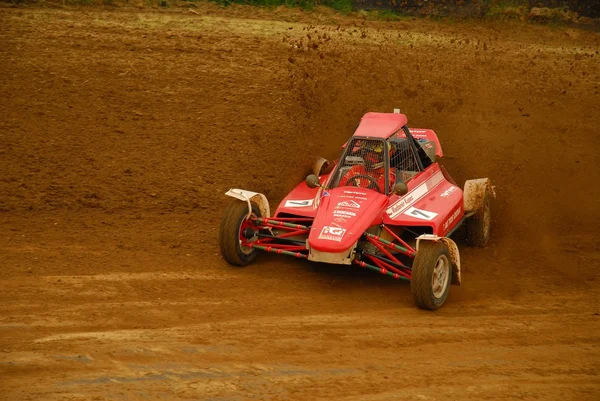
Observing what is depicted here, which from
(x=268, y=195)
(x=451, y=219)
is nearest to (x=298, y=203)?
(x=451, y=219)

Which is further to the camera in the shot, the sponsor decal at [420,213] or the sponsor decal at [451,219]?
the sponsor decal at [451,219]

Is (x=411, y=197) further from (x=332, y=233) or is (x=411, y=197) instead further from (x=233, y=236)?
(x=233, y=236)

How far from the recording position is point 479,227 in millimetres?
10312

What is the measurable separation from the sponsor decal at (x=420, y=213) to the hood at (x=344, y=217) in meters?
0.34

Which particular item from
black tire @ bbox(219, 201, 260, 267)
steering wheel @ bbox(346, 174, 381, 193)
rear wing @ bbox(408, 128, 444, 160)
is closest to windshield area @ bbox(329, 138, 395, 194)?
steering wheel @ bbox(346, 174, 381, 193)

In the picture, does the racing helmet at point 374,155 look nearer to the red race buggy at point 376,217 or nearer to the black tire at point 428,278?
the red race buggy at point 376,217

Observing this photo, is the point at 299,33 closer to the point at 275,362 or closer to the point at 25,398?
the point at 275,362

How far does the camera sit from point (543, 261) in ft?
33.1

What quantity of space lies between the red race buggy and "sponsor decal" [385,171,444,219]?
0.04ft

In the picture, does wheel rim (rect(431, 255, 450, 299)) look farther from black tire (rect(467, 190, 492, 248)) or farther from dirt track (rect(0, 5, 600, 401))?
black tire (rect(467, 190, 492, 248))

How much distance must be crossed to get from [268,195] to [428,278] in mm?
3792

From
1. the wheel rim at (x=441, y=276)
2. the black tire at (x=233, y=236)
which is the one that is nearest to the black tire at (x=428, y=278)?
the wheel rim at (x=441, y=276)

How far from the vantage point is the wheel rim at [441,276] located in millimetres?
8491

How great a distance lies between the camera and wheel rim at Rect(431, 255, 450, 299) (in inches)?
334
